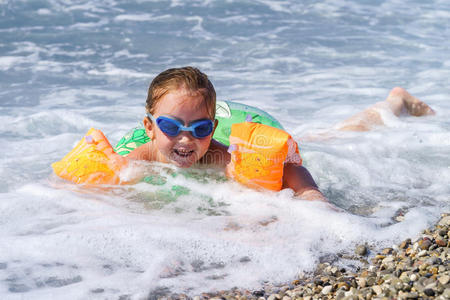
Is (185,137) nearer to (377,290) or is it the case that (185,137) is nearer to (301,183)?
(301,183)

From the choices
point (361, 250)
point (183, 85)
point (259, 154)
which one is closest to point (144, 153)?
point (183, 85)

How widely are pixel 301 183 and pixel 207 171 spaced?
706 mm

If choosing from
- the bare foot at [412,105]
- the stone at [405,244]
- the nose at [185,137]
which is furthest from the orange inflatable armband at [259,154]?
the bare foot at [412,105]

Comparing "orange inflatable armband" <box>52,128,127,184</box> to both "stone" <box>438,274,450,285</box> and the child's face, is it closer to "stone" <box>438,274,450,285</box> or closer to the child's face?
the child's face

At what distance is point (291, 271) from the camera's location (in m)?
2.95

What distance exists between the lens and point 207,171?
4078mm

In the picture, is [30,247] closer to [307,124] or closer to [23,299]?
[23,299]

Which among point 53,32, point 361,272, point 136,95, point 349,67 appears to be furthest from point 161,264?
point 53,32

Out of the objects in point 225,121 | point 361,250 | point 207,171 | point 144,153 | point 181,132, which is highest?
point 181,132

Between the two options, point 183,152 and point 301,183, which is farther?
point 301,183

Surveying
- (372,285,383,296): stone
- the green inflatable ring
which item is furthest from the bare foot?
(372,285,383,296): stone

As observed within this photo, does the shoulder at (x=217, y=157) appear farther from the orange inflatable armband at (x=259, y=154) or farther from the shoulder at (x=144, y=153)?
the shoulder at (x=144, y=153)

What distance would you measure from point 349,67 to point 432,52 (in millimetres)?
1927

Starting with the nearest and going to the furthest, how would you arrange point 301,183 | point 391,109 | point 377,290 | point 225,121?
1. point 377,290
2. point 301,183
3. point 225,121
4. point 391,109
